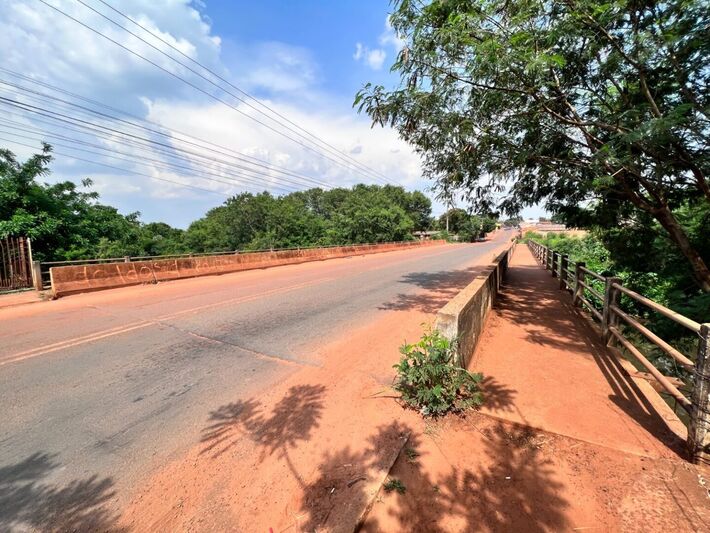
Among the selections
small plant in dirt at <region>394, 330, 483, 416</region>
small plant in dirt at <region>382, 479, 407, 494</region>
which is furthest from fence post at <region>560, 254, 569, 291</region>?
small plant in dirt at <region>382, 479, 407, 494</region>

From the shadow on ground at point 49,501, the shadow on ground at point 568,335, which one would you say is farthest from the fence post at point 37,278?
the shadow on ground at point 568,335

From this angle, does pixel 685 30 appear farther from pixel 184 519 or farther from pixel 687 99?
pixel 184 519

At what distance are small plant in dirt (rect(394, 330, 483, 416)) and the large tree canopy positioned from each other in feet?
11.8

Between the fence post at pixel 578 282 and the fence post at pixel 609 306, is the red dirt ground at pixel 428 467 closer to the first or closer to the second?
the fence post at pixel 609 306

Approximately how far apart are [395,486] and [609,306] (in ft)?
15.5

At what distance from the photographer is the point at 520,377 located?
4.09 metres

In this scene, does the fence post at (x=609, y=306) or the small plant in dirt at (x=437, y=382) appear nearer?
the small plant in dirt at (x=437, y=382)

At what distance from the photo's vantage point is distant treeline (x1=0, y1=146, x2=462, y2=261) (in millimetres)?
12820

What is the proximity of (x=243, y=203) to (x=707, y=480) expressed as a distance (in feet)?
173

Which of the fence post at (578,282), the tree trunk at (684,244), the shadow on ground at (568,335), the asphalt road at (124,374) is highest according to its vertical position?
the tree trunk at (684,244)

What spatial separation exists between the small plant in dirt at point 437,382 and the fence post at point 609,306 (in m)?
3.09

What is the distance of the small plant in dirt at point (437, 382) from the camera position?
10.8 feet

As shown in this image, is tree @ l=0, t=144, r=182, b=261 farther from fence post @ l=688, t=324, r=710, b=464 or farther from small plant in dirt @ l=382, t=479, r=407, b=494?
fence post @ l=688, t=324, r=710, b=464

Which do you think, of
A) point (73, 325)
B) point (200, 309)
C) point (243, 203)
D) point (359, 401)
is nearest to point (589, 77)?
point (359, 401)
